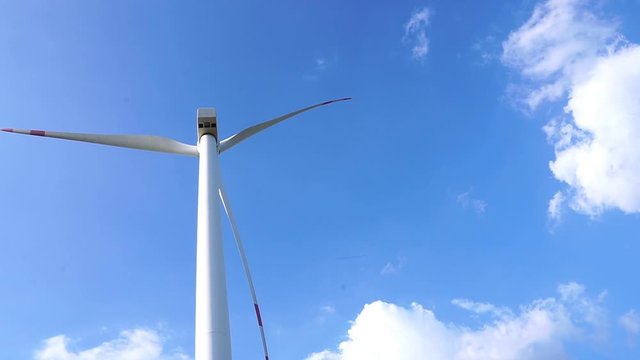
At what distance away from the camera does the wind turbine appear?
20703mm

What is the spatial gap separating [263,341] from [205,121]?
11.7 metres

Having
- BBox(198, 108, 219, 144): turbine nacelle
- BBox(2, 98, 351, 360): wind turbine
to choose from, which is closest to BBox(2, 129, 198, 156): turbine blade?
BBox(2, 98, 351, 360): wind turbine

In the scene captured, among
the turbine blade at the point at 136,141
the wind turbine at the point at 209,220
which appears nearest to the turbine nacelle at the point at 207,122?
the wind turbine at the point at 209,220

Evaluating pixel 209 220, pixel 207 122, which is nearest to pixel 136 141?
pixel 207 122

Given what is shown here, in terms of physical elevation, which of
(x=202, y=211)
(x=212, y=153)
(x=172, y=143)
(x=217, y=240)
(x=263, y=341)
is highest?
(x=172, y=143)

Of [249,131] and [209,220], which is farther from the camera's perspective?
[249,131]

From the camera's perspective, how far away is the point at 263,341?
26.8 meters

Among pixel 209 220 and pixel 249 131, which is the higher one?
pixel 249 131

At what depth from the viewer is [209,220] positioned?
78.5ft

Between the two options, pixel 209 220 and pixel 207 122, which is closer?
pixel 209 220

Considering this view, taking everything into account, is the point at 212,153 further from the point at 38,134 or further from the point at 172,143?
the point at 38,134

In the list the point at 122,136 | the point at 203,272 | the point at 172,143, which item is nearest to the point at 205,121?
the point at 172,143

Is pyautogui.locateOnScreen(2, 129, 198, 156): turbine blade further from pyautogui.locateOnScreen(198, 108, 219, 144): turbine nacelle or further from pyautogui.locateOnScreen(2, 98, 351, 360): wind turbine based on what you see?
pyautogui.locateOnScreen(198, 108, 219, 144): turbine nacelle

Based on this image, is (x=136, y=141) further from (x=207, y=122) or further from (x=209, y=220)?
(x=209, y=220)
